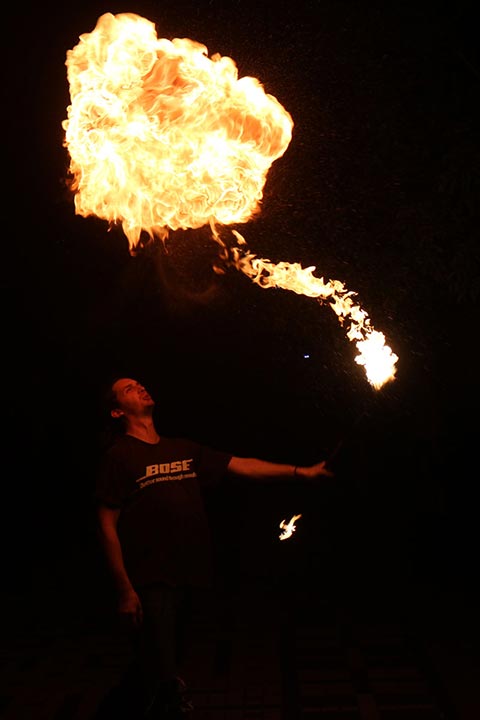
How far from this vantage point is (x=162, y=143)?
20.6ft

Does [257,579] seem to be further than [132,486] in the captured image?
Yes

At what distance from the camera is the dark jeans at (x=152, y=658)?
3535mm

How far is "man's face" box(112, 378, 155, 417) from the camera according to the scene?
13.4 feet

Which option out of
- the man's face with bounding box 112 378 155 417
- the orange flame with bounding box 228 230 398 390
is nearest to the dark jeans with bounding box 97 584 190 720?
the man's face with bounding box 112 378 155 417

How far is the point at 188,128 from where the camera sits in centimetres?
630

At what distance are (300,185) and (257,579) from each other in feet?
16.8

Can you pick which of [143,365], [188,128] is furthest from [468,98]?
[143,365]

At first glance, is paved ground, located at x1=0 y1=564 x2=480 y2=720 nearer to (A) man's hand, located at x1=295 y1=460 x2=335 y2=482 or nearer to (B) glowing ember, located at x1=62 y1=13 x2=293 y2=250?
(A) man's hand, located at x1=295 y1=460 x2=335 y2=482

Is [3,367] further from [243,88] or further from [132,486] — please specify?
[132,486]

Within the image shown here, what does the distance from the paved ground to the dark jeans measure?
0.67 meters

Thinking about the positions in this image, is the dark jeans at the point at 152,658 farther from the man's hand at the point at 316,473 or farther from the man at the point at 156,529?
the man's hand at the point at 316,473

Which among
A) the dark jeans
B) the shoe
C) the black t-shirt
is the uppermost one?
the black t-shirt

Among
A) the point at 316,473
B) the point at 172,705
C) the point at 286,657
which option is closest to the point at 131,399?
the point at 316,473

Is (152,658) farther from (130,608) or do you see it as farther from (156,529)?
(156,529)
